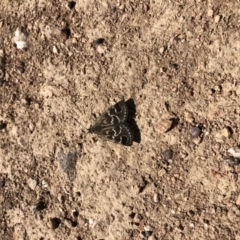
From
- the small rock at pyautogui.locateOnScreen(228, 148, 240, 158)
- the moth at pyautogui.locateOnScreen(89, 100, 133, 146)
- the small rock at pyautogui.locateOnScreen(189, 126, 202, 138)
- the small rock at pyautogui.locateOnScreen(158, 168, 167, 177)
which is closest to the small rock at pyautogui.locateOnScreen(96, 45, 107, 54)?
the moth at pyautogui.locateOnScreen(89, 100, 133, 146)

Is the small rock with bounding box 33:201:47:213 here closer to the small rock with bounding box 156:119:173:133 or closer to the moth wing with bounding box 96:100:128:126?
the moth wing with bounding box 96:100:128:126

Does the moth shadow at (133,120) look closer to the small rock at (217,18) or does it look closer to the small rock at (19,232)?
the small rock at (217,18)

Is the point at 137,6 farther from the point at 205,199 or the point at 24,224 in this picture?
the point at 24,224

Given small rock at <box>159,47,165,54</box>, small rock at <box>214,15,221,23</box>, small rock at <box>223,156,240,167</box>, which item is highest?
small rock at <box>214,15,221,23</box>

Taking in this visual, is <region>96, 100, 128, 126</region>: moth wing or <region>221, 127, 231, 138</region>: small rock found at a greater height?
<region>96, 100, 128, 126</region>: moth wing

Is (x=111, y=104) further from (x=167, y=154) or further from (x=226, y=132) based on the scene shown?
(x=226, y=132)

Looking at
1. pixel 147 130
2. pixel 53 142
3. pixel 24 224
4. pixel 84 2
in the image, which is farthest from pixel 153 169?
pixel 84 2

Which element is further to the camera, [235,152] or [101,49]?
[101,49]

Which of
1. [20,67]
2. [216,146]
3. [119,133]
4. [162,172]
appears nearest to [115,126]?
[119,133]
